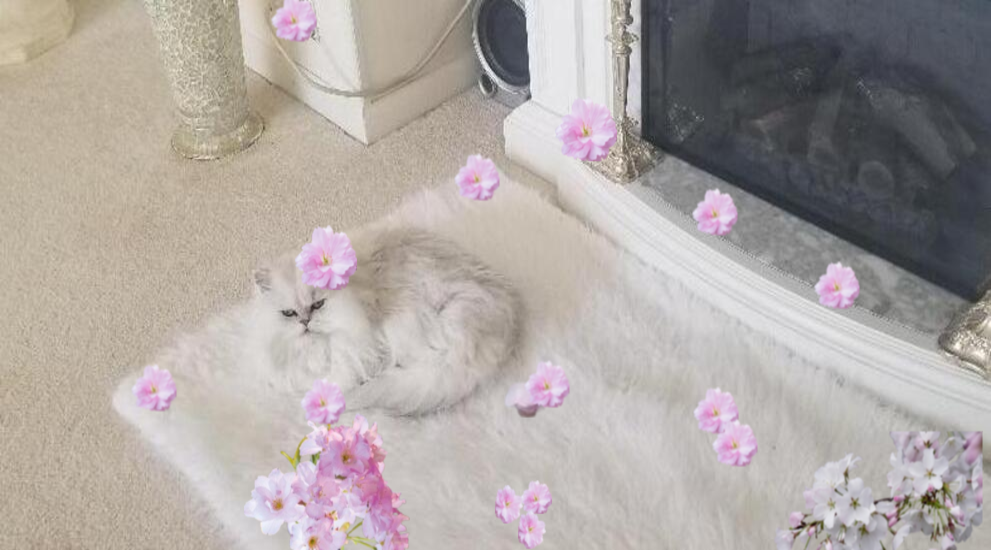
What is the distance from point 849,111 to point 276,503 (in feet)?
3.55

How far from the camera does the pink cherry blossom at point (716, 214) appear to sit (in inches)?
67.0

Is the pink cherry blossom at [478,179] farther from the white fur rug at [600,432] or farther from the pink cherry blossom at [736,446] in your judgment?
the pink cherry blossom at [736,446]

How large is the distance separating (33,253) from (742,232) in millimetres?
1222

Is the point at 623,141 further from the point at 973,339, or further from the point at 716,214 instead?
the point at 973,339

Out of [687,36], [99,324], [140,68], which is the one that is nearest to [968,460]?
[687,36]

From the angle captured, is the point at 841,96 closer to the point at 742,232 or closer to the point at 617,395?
the point at 742,232

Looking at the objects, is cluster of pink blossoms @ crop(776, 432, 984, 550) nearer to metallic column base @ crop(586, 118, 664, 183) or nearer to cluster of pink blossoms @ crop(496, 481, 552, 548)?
cluster of pink blossoms @ crop(496, 481, 552, 548)

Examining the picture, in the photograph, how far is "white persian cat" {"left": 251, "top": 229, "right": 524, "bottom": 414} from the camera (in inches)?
63.4

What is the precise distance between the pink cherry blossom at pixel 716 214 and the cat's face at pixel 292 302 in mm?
579

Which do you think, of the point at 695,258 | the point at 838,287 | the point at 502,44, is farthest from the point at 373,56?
the point at 838,287

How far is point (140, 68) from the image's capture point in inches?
97.6

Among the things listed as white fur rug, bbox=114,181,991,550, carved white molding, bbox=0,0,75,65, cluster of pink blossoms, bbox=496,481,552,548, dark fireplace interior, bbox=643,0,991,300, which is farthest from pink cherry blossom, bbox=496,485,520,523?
carved white molding, bbox=0,0,75,65

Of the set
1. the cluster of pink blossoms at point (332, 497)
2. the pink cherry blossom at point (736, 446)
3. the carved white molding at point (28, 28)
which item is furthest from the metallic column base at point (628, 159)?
the carved white molding at point (28, 28)

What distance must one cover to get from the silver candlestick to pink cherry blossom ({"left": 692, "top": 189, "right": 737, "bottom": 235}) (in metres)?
0.17
